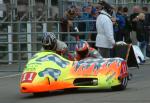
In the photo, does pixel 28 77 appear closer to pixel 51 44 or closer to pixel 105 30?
pixel 51 44

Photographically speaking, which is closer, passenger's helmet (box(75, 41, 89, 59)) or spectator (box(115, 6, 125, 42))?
passenger's helmet (box(75, 41, 89, 59))

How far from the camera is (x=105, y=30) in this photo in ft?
47.2

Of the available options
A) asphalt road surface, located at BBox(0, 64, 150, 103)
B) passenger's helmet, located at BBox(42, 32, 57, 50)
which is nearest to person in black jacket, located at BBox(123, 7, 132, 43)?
asphalt road surface, located at BBox(0, 64, 150, 103)

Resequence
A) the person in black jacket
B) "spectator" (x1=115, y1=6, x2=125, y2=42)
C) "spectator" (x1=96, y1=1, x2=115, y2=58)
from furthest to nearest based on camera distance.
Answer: the person in black jacket
"spectator" (x1=115, y1=6, x2=125, y2=42)
"spectator" (x1=96, y1=1, x2=115, y2=58)

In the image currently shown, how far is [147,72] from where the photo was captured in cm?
1672

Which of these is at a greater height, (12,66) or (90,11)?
(90,11)

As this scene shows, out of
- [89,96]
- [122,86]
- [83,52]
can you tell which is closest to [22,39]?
[83,52]

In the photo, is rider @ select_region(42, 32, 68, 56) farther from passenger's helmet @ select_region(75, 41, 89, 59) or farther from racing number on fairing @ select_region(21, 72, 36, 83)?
racing number on fairing @ select_region(21, 72, 36, 83)

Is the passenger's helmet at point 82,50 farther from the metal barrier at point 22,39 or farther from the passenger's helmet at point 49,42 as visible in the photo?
the metal barrier at point 22,39

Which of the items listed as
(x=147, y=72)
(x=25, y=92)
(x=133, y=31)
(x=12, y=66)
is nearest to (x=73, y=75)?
(x=25, y=92)

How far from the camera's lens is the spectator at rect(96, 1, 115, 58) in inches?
562

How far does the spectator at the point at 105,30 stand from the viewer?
14.3 meters

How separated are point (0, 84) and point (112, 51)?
3.25 meters

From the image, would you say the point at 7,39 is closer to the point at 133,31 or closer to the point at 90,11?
the point at 90,11
